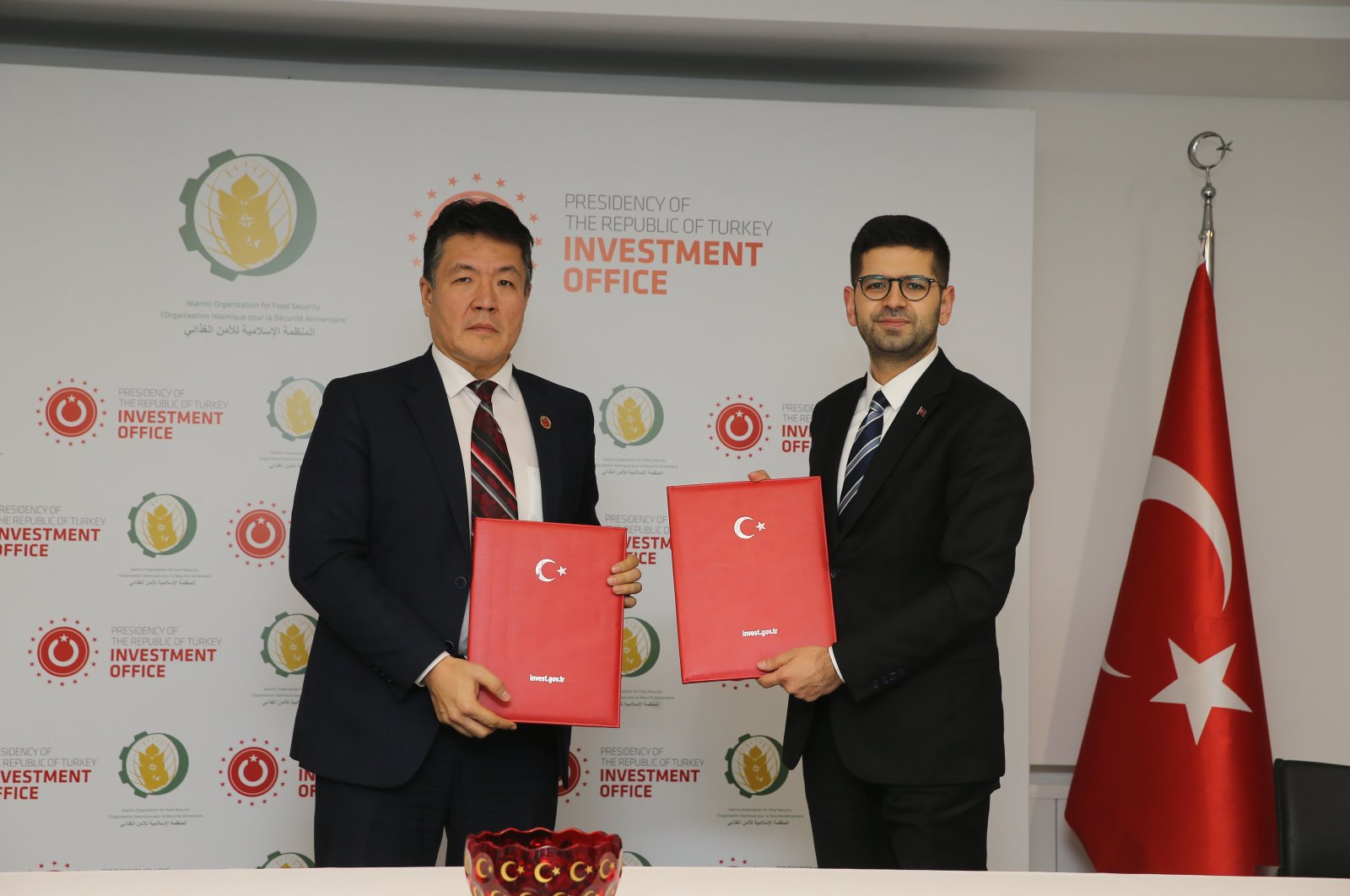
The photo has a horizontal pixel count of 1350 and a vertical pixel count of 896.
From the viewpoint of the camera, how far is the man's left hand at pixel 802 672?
2254 mm

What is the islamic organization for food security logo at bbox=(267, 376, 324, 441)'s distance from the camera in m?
3.41

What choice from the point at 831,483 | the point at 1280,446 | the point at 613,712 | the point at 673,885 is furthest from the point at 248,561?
the point at 1280,446

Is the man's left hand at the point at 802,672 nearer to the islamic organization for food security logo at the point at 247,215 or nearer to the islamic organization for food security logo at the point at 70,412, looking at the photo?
the islamic organization for food security logo at the point at 247,215

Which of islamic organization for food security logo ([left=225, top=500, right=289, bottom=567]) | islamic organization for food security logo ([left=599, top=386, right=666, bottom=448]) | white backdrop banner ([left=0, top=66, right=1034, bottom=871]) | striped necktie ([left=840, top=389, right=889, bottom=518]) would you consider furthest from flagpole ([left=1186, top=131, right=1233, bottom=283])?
islamic organization for food security logo ([left=225, top=500, right=289, bottom=567])

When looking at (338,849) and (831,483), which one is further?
(831,483)

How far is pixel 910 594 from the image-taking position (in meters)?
2.36

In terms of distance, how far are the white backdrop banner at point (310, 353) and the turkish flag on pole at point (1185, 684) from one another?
29cm

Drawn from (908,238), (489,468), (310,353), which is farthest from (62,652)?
(908,238)

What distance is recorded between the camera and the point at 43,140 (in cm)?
338

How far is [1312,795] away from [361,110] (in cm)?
303

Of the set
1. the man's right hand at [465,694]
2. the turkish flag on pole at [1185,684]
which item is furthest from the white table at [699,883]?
the turkish flag on pole at [1185,684]

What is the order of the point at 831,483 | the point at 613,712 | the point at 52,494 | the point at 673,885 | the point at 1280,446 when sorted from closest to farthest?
the point at 673,885
the point at 613,712
the point at 831,483
the point at 52,494
the point at 1280,446

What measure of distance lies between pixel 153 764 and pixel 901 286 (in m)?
2.56

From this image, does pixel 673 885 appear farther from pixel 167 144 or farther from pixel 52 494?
pixel 167 144
